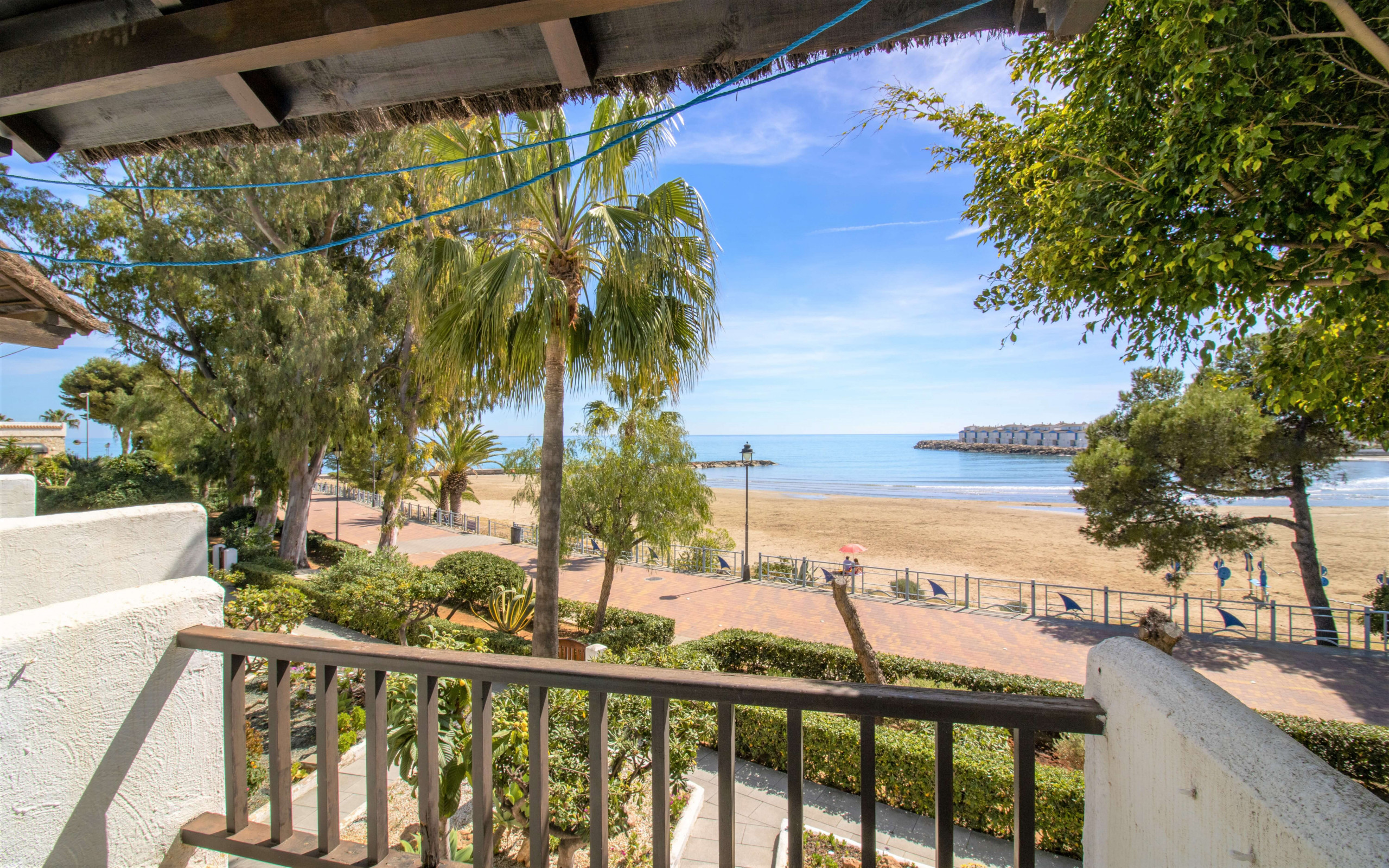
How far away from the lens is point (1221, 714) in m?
1.01

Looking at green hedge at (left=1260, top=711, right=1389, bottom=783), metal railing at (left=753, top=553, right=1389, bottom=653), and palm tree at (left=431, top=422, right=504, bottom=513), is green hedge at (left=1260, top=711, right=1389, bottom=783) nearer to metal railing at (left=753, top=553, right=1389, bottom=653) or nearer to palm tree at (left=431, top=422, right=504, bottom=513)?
metal railing at (left=753, top=553, right=1389, bottom=653)

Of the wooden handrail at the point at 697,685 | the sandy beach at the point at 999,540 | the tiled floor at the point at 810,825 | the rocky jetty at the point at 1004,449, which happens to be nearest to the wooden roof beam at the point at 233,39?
the wooden handrail at the point at 697,685

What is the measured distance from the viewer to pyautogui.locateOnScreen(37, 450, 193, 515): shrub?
14.7m

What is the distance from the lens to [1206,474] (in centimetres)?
1227

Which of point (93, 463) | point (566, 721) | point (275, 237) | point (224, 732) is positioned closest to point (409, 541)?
point (93, 463)

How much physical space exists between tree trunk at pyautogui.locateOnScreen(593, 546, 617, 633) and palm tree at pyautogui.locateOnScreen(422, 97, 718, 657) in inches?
133

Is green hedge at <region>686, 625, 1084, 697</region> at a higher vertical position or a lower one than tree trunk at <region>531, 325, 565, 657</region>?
lower

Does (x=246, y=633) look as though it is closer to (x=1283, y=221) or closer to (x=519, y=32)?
(x=519, y=32)

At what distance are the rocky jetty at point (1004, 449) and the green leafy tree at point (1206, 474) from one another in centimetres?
5782

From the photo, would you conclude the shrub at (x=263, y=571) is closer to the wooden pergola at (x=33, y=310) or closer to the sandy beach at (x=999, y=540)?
the wooden pergola at (x=33, y=310)

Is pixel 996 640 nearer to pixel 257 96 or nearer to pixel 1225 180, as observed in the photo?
pixel 1225 180

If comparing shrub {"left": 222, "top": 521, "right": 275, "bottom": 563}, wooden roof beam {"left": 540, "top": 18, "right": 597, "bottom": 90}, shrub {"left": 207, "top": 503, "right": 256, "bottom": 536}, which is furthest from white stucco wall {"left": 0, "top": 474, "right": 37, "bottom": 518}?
shrub {"left": 207, "top": 503, "right": 256, "bottom": 536}

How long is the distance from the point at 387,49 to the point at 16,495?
471 cm

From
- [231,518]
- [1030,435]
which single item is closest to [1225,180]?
[231,518]
